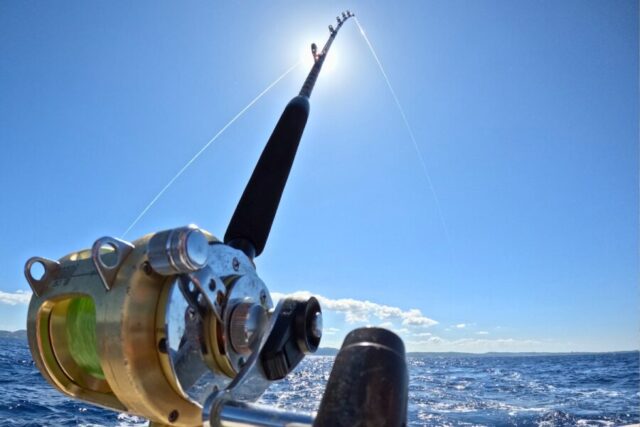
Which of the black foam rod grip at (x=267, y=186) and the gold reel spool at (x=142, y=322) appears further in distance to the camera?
the black foam rod grip at (x=267, y=186)

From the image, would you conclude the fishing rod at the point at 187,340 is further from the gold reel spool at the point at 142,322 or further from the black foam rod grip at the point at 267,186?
the black foam rod grip at the point at 267,186

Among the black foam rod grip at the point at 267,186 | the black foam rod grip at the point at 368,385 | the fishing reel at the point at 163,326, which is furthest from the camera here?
the black foam rod grip at the point at 267,186

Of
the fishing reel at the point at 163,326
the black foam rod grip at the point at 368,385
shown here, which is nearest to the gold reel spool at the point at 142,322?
the fishing reel at the point at 163,326

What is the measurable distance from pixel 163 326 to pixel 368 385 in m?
0.37

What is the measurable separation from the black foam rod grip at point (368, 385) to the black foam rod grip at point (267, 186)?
0.81m

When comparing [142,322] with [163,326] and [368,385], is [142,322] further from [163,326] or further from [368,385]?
[368,385]

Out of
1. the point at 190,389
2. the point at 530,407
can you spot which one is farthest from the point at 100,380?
the point at 530,407

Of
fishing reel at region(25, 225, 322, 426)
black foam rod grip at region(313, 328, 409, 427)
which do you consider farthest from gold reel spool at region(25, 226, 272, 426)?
black foam rod grip at region(313, 328, 409, 427)

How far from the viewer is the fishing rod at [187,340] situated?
569mm

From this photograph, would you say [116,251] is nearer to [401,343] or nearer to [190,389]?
[190,389]

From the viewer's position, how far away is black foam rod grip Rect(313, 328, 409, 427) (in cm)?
53

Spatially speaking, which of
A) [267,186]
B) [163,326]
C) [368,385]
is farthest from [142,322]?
[267,186]

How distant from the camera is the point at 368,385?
545mm

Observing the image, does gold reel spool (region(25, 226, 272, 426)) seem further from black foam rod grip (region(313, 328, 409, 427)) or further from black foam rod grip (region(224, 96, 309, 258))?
black foam rod grip (region(224, 96, 309, 258))
